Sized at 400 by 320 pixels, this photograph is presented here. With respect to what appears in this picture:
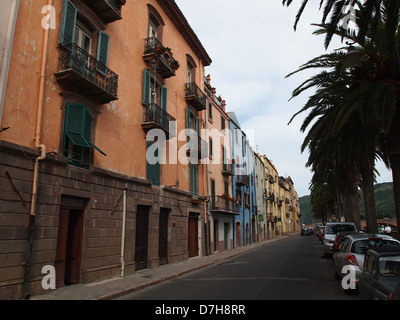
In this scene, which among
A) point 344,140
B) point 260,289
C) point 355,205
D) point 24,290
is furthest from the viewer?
point 355,205

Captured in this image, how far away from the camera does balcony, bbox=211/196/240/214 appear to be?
24.8 meters

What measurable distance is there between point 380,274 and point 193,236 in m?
16.2

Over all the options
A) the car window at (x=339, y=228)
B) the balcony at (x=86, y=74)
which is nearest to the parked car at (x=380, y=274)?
the balcony at (x=86, y=74)

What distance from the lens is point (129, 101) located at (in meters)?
14.4

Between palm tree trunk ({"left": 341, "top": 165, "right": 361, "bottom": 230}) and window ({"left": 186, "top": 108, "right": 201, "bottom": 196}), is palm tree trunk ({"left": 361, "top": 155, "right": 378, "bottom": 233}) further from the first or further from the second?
window ({"left": 186, "top": 108, "right": 201, "bottom": 196})

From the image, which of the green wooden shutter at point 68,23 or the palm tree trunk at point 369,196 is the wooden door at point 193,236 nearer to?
the palm tree trunk at point 369,196

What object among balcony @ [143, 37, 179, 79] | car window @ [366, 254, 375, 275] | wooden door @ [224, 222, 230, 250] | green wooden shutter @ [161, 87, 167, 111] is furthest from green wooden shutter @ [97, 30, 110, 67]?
wooden door @ [224, 222, 230, 250]

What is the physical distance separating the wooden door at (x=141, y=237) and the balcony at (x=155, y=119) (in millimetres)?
3940

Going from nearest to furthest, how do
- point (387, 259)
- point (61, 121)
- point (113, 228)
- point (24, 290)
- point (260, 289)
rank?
point (387, 259), point (24, 290), point (260, 289), point (61, 121), point (113, 228)

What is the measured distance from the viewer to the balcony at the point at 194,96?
836 inches

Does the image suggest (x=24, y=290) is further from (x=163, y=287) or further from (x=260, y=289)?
(x=260, y=289)

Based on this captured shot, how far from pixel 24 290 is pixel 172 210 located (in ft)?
32.4

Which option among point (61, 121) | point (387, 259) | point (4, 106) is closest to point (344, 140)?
point (387, 259)

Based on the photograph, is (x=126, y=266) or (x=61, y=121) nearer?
(x=61, y=121)
